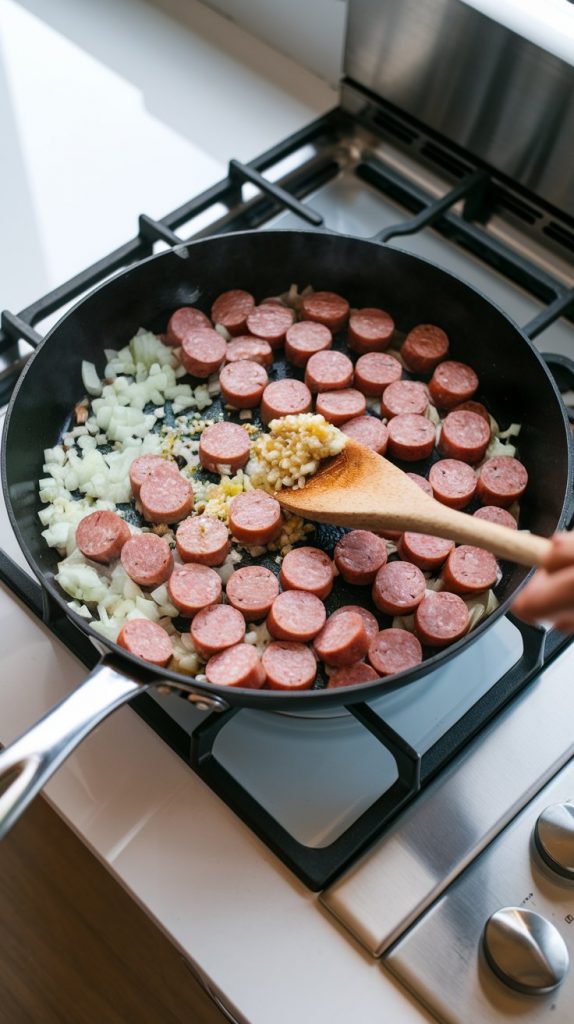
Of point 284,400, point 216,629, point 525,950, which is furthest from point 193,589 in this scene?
point 525,950

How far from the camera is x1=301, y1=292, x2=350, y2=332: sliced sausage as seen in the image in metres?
1.35

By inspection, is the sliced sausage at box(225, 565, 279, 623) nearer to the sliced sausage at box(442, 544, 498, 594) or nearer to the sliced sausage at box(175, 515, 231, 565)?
the sliced sausage at box(175, 515, 231, 565)

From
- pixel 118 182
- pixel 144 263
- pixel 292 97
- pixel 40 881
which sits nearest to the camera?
pixel 144 263

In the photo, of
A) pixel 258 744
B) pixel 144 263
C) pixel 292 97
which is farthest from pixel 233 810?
pixel 292 97

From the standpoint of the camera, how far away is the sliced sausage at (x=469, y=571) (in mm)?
1130

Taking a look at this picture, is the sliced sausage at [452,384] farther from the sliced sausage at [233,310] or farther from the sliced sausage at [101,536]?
the sliced sausage at [101,536]

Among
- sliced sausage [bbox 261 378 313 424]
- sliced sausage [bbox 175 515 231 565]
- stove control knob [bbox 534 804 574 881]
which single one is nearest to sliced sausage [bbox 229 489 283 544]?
sliced sausage [bbox 175 515 231 565]

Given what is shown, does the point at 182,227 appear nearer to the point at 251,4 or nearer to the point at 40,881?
the point at 251,4

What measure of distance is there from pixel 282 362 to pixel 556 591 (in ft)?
2.52

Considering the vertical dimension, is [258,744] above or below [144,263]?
below

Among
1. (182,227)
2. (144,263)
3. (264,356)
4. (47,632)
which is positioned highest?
(182,227)

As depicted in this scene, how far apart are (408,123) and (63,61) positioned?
0.60m

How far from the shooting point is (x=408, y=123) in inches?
59.1

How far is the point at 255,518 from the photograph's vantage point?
117 centimetres
